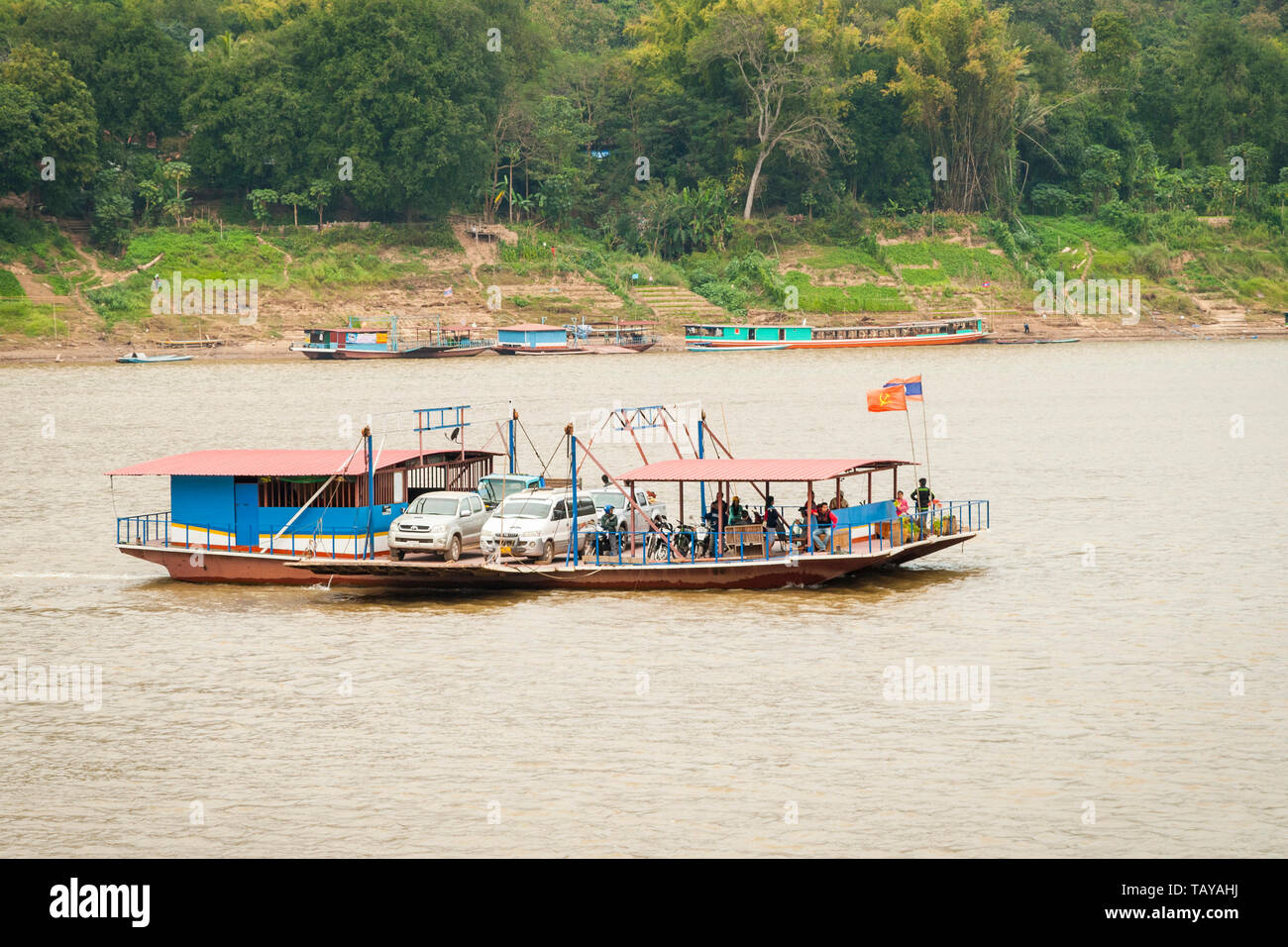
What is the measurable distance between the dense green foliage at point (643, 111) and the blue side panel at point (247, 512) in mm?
71637

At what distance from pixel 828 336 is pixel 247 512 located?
84.9 metres

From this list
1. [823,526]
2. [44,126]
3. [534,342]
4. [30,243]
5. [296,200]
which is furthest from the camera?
[296,200]

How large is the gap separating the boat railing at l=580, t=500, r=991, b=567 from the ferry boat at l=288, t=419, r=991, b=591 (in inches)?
0.9

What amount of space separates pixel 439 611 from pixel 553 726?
9.62m

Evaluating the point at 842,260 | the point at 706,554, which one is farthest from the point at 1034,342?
the point at 706,554

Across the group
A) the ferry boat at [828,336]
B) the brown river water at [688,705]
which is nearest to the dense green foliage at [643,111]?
the ferry boat at [828,336]

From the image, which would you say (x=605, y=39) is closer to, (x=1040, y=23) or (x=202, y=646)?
(x=1040, y=23)

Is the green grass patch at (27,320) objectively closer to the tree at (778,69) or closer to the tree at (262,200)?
the tree at (262,200)

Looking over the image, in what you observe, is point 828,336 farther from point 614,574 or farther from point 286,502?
point 614,574

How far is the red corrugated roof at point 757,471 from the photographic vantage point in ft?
118

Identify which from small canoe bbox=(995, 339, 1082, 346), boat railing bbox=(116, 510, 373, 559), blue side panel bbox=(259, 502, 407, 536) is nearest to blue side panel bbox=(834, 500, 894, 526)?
blue side panel bbox=(259, 502, 407, 536)

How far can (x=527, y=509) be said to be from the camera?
36.8 metres

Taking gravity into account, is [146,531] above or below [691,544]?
above
